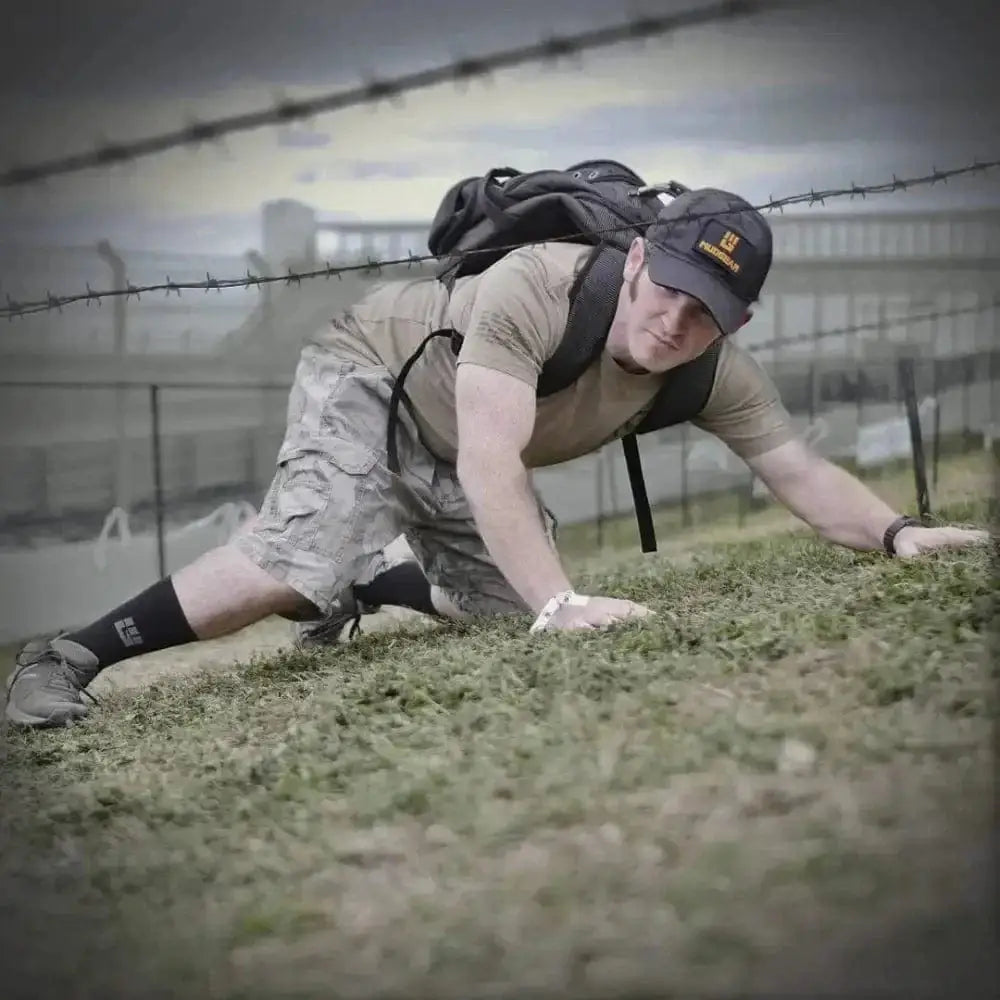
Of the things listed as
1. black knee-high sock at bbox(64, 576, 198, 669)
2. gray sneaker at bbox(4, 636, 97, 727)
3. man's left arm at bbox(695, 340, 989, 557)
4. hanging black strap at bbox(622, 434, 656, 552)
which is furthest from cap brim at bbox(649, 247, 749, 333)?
gray sneaker at bbox(4, 636, 97, 727)

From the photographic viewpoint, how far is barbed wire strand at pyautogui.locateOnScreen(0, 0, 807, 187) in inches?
57.7

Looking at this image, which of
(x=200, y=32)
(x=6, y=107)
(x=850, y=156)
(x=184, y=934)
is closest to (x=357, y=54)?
(x=200, y=32)

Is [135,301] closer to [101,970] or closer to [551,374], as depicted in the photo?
[551,374]

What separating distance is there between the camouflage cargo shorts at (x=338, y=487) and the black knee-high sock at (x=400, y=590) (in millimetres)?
240

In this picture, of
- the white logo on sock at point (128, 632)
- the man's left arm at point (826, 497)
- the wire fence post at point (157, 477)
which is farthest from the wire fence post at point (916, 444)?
the white logo on sock at point (128, 632)

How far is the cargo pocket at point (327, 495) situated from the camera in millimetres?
2086

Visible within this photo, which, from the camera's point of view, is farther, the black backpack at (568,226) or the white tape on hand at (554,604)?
the black backpack at (568,226)

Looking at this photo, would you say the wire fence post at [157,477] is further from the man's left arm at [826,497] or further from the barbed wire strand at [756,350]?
the man's left arm at [826,497]

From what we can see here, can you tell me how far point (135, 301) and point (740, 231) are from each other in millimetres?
918

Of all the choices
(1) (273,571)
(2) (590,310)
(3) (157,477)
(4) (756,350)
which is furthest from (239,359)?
(4) (756,350)

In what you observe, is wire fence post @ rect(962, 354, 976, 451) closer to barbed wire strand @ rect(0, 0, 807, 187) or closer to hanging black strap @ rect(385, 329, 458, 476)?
barbed wire strand @ rect(0, 0, 807, 187)

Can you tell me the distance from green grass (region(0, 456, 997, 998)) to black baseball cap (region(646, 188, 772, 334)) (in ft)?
1.70

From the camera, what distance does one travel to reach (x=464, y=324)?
2047 millimetres

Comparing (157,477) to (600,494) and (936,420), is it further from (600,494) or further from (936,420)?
(936,420)
